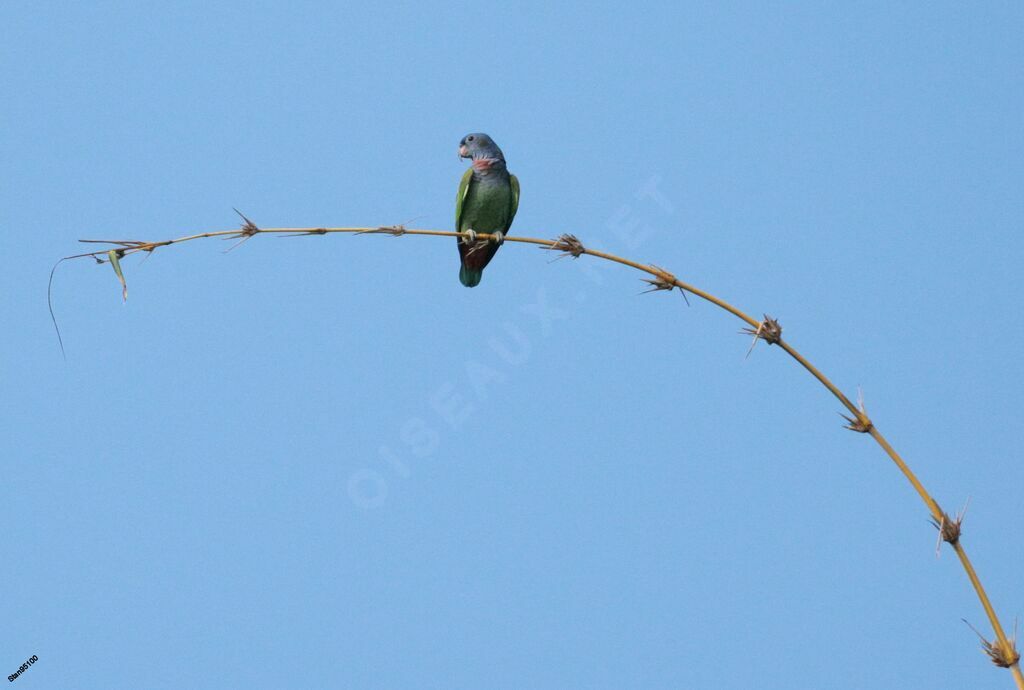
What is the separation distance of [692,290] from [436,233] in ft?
3.60

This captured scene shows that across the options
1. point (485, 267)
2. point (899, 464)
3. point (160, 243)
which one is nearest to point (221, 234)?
point (160, 243)

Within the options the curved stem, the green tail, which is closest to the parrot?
the green tail

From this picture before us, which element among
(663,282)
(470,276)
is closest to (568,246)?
(663,282)

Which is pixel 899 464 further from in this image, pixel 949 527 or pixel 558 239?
pixel 558 239

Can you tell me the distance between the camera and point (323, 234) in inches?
131

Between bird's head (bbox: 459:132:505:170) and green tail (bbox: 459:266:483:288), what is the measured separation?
2.91 ft

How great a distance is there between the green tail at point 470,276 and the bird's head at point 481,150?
89 centimetres

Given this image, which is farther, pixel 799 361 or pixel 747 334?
pixel 747 334

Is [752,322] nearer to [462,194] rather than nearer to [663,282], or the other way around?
[663,282]

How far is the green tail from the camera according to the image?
884 centimetres

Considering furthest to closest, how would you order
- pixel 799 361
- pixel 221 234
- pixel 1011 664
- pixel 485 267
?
pixel 485 267
pixel 221 234
pixel 799 361
pixel 1011 664

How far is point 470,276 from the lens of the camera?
886 centimetres

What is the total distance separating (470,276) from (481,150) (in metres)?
1.13

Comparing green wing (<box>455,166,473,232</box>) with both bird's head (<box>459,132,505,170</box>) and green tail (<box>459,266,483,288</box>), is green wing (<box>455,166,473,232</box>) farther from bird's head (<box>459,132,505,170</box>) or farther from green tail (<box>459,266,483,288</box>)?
green tail (<box>459,266,483,288</box>)
